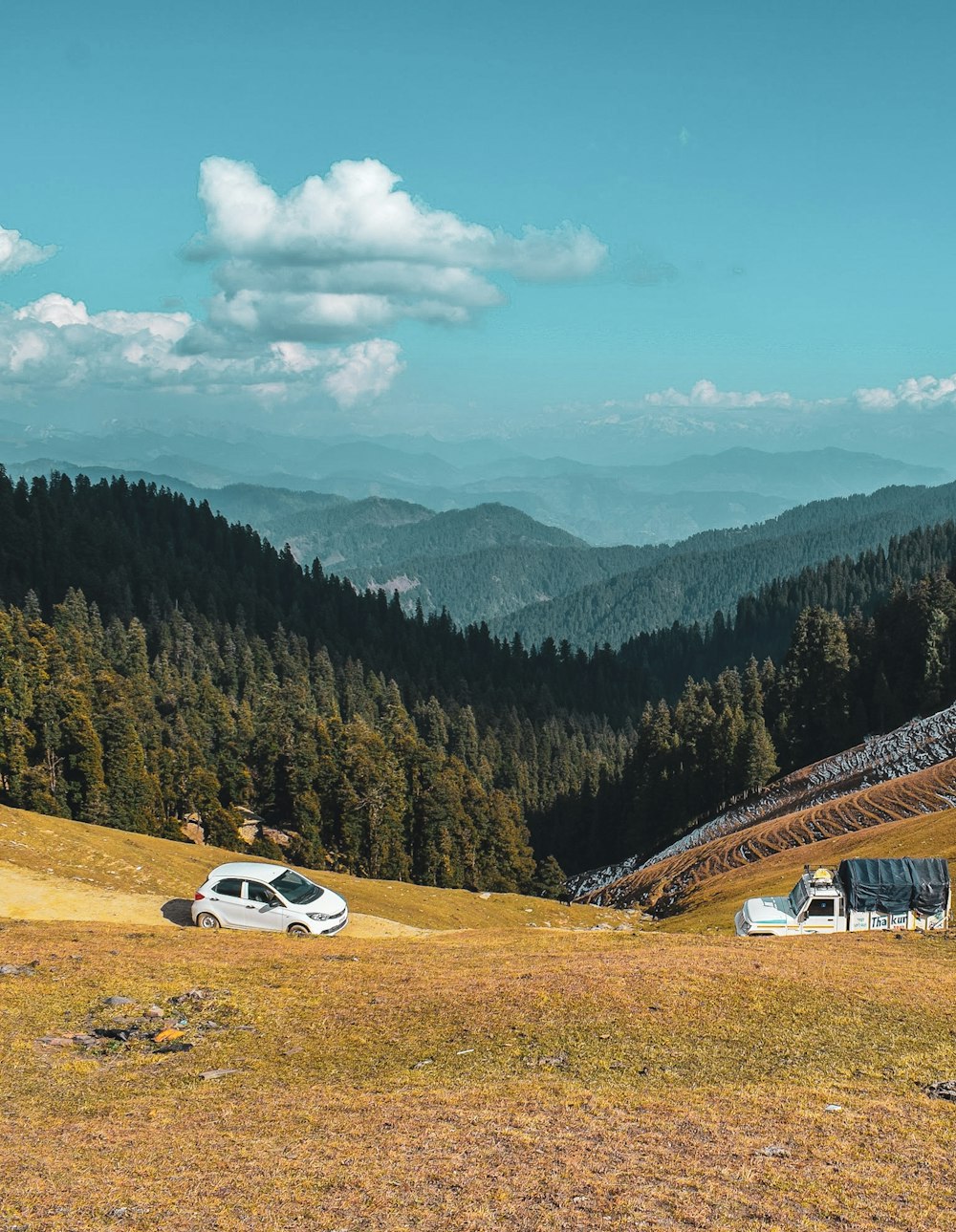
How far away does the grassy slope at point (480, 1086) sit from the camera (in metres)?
16.8

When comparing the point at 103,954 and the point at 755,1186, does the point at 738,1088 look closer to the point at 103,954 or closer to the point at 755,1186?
the point at 755,1186

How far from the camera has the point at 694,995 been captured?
29.7 m

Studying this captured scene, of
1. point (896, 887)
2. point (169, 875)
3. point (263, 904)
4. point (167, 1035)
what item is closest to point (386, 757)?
point (169, 875)

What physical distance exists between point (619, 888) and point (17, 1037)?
308 feet

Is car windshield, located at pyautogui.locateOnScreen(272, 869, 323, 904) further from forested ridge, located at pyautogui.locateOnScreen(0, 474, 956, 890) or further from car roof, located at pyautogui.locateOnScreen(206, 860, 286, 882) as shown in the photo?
forested ridge, located at pyautogui.locateOnScreen(0, 474, 956, 890)

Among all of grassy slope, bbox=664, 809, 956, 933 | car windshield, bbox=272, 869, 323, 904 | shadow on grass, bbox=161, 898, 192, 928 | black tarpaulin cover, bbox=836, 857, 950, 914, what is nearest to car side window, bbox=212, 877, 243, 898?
car windshield, bbox=272, 869, 323, 904

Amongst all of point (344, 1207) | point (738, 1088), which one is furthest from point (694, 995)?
point (344, 1207)

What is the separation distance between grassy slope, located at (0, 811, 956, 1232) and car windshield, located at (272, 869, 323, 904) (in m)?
2.70

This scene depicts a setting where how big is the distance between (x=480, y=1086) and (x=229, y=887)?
71.0 ft

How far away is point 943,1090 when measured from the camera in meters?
22.5

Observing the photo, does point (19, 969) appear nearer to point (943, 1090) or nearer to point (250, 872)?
point (250, 872)

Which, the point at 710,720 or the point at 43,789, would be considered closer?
the point at 43,789

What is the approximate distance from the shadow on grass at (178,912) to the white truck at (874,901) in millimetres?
24956

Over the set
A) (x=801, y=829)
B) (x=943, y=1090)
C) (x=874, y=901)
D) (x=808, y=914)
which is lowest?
(x=801, y=829)
